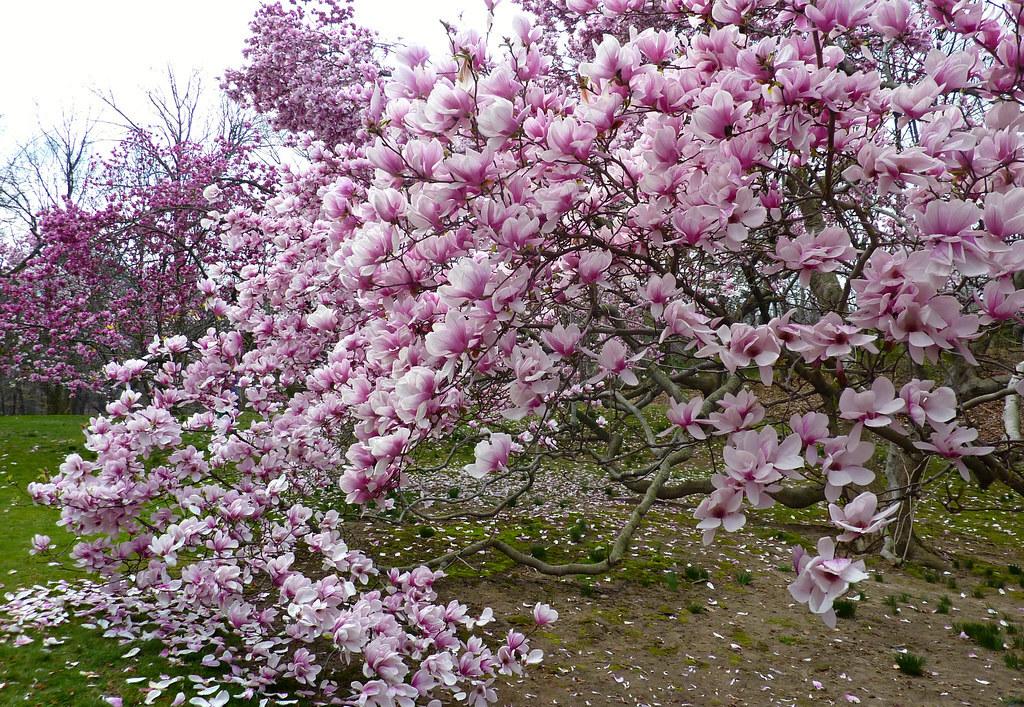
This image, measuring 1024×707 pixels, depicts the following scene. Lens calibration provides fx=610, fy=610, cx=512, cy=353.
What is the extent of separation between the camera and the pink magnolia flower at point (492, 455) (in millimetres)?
1634

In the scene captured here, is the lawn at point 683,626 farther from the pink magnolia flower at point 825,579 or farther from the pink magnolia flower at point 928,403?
the pink magnolia flower at point 928,403

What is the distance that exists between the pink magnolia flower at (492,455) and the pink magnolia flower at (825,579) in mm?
749

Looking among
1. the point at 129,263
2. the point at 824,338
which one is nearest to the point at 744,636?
the point at 824,338

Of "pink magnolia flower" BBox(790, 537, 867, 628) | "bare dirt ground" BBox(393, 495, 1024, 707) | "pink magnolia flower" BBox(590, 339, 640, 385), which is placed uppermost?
"pink magnolia flower" BBox(590, 339, 640, 385)

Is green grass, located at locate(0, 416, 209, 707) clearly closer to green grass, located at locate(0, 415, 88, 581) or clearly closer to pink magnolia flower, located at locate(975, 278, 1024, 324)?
green grass, located at locate(0, 415, 88, 581)

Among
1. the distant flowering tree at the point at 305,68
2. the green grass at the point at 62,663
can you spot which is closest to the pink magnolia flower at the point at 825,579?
the green grass at the point at 62,663

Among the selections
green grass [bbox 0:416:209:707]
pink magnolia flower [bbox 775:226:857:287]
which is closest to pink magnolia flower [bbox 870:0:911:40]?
pink magnolia flower [bbox 775:226:857:287]

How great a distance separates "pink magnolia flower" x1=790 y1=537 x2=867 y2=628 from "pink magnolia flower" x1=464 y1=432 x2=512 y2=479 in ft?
2.46

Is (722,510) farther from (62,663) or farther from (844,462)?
(62,663)

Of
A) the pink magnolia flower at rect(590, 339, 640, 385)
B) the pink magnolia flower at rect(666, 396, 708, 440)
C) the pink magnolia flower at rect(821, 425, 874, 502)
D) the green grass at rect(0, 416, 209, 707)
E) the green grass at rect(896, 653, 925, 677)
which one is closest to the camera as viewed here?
the pink magnolia flower at rect(821, 425, 874, 502)

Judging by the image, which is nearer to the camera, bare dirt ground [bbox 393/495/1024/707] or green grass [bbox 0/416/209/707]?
green grass [bbox 0/416/209/707]

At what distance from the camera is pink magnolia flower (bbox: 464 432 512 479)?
1634 millimetres

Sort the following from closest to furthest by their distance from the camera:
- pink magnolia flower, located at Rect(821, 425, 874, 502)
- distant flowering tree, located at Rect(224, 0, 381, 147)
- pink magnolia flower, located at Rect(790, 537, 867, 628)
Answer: pink magnolia flower, located at Rect(790, 537, 867, 628)
pink magnolia flower, located at Rect(821, 425, 874, 502)
distant flowering tree, located at Rect(224, 0, 381, 147)

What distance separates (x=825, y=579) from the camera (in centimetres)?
119
